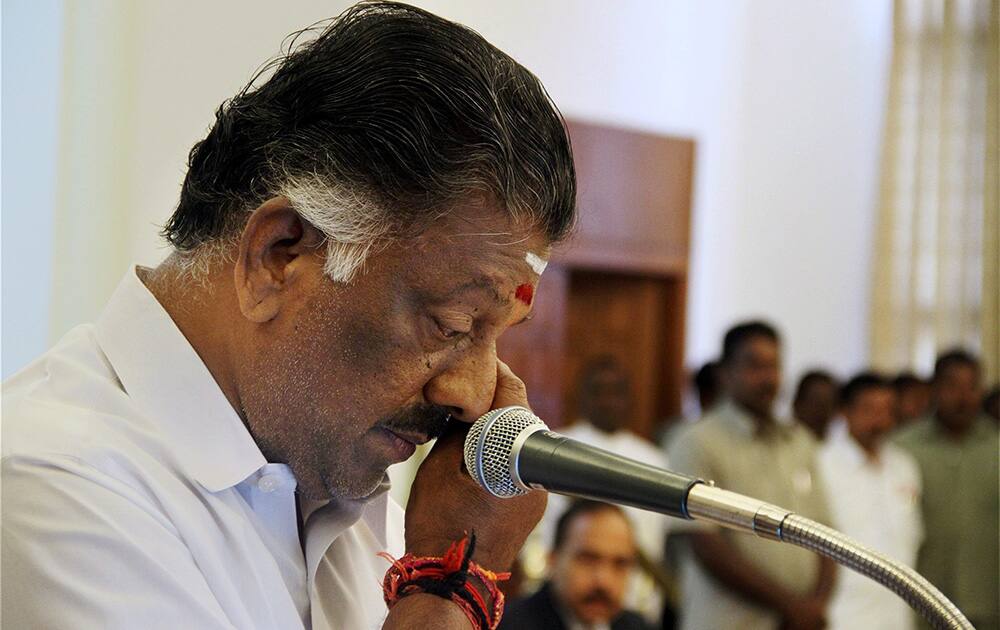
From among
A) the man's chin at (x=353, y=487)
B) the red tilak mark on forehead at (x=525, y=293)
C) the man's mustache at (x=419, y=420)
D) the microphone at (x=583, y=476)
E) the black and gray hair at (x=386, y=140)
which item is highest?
the black and gray hair at (x=386, y=140)

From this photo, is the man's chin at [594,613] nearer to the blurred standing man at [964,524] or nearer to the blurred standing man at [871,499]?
the blurred standing man at [871,499]

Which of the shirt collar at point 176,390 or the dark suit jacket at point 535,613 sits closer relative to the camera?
the shirt collar at point 176,390

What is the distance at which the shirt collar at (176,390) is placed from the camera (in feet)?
4.13

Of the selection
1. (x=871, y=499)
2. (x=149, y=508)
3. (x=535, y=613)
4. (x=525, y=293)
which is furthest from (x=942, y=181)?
(x=149, y=508)

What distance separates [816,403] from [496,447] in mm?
4634

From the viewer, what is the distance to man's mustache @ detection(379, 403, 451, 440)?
1341 millimetres

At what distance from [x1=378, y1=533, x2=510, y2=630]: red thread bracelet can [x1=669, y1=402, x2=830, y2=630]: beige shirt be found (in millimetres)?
2612

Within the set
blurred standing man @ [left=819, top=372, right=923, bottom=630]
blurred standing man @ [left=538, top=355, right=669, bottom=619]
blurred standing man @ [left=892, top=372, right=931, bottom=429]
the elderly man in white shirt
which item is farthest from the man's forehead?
blurred standing man @ [left=892, top=372, right=931, bottom=429]

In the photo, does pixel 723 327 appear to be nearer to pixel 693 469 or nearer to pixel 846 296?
pixel 846 296

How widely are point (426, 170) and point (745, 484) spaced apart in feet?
9.34

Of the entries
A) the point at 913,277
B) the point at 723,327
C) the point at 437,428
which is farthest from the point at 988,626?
the point at 437,428

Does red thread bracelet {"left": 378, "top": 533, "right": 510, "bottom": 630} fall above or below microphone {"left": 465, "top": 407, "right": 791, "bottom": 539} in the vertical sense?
below

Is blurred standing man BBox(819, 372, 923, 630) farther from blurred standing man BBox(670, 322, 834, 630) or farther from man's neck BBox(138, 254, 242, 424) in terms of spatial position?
man's neck BBox(138, 254, 242, 424)

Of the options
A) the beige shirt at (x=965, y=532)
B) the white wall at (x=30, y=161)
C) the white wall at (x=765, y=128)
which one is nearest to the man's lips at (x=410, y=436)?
the white wall at (x=30, y=161)
